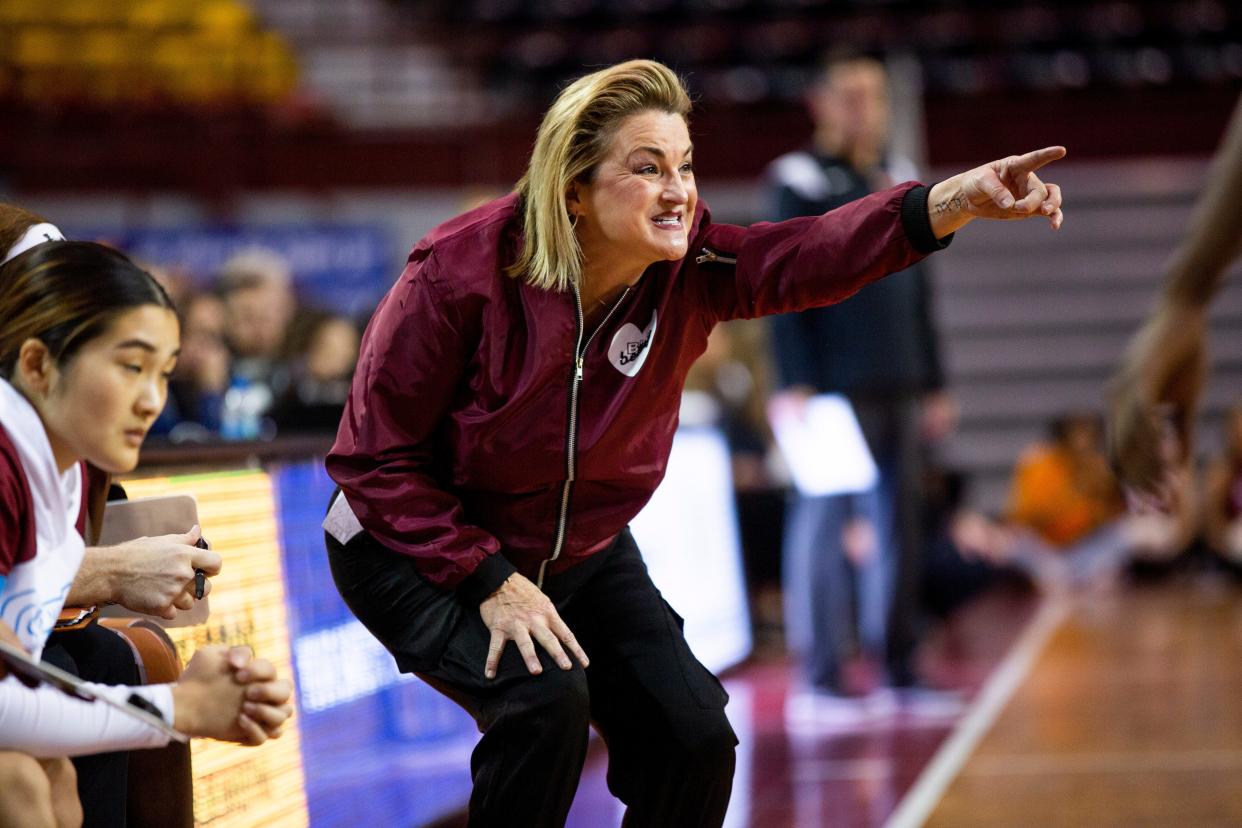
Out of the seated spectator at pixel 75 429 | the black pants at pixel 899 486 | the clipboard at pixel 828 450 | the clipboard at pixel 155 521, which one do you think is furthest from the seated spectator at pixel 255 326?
the seated spectator at pixel 75 429

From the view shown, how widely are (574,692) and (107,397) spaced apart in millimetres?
835

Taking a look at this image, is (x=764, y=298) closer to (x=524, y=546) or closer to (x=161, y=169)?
(x=524, y=546)

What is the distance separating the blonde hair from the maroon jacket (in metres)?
0.04

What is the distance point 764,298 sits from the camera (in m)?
2.57

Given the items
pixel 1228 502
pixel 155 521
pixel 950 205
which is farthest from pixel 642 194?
pixel 1228 502

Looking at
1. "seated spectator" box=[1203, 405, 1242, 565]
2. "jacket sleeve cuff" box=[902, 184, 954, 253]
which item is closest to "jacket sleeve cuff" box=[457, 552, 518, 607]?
"jacket sleeve cuff" box=[902, 184, 954, 253]

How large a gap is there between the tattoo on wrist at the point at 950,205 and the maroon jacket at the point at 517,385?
0.09ft

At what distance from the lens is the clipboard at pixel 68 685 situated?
74.4 inches

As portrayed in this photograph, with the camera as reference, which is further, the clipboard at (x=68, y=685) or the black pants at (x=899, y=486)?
the black pants at (x=899, y=486)

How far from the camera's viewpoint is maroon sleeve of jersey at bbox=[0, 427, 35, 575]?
76.3 inches

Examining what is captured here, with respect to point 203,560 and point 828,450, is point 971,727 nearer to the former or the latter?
point 828,450

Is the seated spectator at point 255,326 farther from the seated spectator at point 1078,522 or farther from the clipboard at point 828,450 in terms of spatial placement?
the seated spectator at point 1078,522

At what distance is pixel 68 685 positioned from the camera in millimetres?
1921

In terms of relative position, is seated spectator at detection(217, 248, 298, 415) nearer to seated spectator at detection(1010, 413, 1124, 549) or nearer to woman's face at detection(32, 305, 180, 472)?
woman's face at detection(32, 305, 180, 472)
